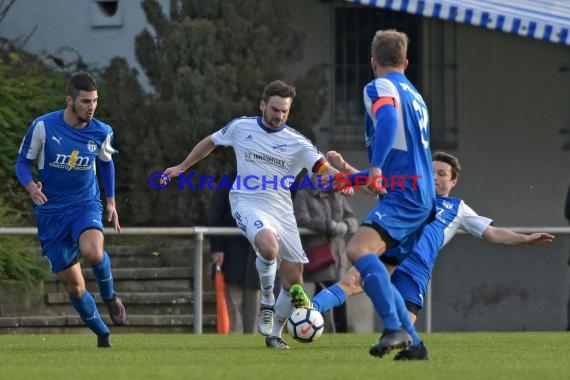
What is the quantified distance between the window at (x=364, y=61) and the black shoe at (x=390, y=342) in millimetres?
11410

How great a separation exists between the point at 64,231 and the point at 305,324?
83.7 inches

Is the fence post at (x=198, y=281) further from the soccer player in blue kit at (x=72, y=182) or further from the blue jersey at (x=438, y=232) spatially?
the blue jersey at (x=438, y=232)

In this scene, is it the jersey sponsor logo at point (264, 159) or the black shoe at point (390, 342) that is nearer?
the black shoe at point (390, 342)

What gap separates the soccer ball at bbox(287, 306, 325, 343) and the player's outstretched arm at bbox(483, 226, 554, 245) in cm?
143

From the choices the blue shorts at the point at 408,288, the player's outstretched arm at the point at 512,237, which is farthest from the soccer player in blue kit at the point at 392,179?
the blue shorts at the point at 408,288

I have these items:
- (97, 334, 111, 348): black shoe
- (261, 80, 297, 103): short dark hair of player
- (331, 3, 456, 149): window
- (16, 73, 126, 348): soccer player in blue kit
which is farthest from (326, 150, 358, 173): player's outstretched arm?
(331, 3, 456, 149): window

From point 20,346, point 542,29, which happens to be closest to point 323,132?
point 542,29

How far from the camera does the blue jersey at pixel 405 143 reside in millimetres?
10977

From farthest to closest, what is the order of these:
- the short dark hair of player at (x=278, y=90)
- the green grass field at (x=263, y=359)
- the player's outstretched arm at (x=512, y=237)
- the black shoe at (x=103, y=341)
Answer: the black shoe at (x=103, y=341) → the short dark hair of player at (x=278, y=90) → the player's outstretched arm at (x=512, y=237) → the green grass field at (x=263, y=359)

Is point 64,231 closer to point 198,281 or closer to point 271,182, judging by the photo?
point 271,182

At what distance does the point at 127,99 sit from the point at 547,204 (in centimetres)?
590

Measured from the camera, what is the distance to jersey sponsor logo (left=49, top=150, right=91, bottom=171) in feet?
43.7

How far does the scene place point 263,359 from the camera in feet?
38.8

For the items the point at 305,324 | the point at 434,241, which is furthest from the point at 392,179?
the point at 434,241
